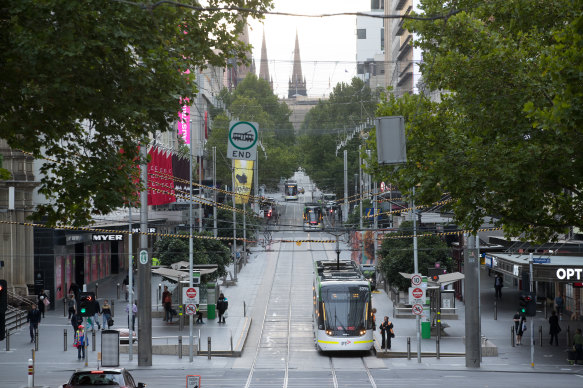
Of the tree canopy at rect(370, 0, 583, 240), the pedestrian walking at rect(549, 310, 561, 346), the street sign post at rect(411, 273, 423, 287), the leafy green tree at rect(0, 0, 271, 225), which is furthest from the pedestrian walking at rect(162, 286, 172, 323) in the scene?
the leafy green tree at rect(0, 0, 271, 225)

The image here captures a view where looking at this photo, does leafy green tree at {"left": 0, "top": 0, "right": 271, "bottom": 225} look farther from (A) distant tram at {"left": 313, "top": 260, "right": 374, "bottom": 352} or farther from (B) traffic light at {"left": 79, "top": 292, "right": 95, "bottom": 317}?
(A) distant tram at {"left": 313, "top": 260, "right": 374, "bottom": 352}

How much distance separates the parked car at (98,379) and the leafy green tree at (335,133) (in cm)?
8209

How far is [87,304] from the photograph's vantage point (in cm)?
3155

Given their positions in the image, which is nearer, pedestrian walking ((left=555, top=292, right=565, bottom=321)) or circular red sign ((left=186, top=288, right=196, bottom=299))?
circular red sign ((left=186, top=288, right=196, bottom=299))

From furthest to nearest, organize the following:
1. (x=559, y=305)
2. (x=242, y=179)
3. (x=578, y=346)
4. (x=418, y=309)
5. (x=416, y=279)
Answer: (x=242, y=179)
(x=559, y=305)
(x=416, y=279)
(x=418, y=309)
(x=578, y=346)

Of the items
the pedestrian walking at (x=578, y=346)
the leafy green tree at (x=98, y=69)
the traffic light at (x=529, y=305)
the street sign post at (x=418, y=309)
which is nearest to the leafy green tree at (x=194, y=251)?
the street sign post at (x=418, y=309)

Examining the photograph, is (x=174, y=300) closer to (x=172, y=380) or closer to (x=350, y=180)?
(x=172, y=380)

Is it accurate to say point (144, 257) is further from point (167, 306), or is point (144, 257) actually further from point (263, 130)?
point (263, 130)

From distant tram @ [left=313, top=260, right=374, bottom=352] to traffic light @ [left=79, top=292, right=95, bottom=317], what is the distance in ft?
30.2

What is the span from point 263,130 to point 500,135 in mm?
100566

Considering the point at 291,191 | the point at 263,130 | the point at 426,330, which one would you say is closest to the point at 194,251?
the point at 426,330

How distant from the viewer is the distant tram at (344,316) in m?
35.2

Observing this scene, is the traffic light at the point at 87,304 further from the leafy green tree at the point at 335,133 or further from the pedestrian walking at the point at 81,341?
the leafy green tree at the point at 335,133

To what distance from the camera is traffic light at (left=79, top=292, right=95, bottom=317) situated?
31.4m
